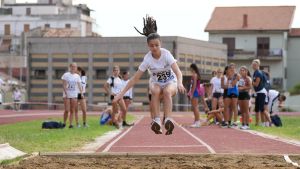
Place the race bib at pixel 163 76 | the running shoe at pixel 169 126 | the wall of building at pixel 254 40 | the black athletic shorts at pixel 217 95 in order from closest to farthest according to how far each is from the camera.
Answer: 1. the running shoe at pixel 169 126
2. the race bib at pixel 163 76
3. the black athletic shorts at pixel 217 95
4. the wall of building at pixel 254 40

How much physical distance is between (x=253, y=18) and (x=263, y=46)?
4.69 meters

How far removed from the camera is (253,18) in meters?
95.1

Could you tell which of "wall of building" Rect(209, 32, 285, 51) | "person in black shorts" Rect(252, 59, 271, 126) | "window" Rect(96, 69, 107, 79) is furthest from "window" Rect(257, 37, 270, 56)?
"person in black shorts" Rect(252, 59, 271, 126)

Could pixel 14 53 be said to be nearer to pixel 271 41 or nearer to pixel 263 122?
pixel 271 41

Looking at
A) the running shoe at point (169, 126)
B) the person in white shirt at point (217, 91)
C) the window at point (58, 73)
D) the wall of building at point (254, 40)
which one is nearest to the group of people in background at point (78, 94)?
the person in white shirt at point (217, 91)

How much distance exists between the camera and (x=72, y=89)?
23641 millimetres

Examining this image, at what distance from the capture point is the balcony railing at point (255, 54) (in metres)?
90.3

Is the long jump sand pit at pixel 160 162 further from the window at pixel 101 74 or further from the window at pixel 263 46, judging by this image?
the window at pixel 263 46

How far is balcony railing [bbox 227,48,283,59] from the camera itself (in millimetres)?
90312

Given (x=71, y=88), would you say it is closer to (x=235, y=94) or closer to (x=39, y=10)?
(x=235, y=94)

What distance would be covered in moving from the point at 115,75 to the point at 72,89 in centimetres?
189

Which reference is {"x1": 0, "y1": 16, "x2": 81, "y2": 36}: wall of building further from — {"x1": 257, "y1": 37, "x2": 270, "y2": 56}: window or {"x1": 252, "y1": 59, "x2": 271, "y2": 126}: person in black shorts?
{"x1": 252, "y1": 59, "x2": 271, "y2": 126}: person in black shorts

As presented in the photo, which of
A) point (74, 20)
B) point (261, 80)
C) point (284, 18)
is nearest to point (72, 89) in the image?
point (261, 80)

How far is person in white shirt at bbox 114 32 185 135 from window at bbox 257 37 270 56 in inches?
3104
